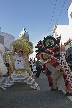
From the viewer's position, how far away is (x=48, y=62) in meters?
4.31

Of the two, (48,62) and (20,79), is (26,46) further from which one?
(48,62)

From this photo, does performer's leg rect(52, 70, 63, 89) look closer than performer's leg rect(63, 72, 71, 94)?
No

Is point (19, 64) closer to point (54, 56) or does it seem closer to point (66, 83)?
point (54, 56)

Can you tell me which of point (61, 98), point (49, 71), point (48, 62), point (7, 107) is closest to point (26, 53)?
point (49, 71)

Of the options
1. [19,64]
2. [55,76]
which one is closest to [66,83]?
[55,76]

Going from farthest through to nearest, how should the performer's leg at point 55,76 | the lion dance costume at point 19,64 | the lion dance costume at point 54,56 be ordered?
the lion dance costume at point 19,64 < the performer's leg at point 55,76 < the lion dance costume at point 54,56

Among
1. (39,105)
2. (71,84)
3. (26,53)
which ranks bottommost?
(39,105)

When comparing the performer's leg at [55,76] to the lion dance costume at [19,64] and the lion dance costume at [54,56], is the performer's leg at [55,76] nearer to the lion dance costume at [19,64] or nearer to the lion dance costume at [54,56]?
the lion dance costume at [54,56]

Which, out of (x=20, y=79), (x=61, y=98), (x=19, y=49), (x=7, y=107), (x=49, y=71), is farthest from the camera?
(x=19, y=49)

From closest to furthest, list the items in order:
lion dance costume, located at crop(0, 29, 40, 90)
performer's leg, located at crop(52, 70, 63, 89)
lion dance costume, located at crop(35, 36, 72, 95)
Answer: lion dance costume, located at crop(35, 36, 72, 95) < performer's leg, located at crop(52, 70, 63, 89) < lion dance costume, located at crop(0, 29, 40, 90)

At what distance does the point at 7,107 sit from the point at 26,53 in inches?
135

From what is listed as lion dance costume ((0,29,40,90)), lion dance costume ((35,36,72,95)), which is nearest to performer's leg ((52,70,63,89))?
lion dance costume ((35,36,72,95))

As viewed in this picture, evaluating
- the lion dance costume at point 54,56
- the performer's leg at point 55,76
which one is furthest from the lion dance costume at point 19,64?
the lion dance costume at point 54,56

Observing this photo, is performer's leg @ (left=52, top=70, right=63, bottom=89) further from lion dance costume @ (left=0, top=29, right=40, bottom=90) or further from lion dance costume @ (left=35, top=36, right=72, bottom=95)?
lion dance costume @ (left=0, top=29, right=40, bottom=90)
